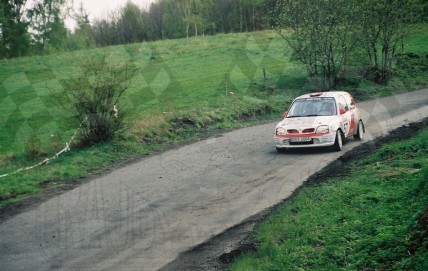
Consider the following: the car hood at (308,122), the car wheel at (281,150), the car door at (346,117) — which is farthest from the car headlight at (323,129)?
the car wheel at (281,150)

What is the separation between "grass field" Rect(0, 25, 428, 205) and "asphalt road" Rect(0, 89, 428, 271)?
212 cm

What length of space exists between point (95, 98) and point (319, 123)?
28.2ft

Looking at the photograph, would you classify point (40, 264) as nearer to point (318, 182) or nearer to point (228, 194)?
point (228, 194)

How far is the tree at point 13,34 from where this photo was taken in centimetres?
6431

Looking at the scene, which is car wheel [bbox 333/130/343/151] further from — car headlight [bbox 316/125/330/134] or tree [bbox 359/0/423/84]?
tree [bbox 359/0/423/84]

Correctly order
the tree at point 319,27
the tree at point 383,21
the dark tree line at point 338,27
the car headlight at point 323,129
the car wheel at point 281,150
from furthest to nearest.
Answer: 1. the tree at point 383,21
2. the dark tree line at point 338,27
3. the tree at point 319,27
4. the car wheel at point 281,150
5. the car headlight at point 323,129

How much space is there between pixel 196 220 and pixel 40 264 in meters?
3.15

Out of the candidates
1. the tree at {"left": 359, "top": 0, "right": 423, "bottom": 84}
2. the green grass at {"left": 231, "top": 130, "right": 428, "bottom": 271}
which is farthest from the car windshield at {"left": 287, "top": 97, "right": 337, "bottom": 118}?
the tree at {"left": 359, "top": 0, "right": 423, "bottom": 84}

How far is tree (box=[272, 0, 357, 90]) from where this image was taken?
1125 inches

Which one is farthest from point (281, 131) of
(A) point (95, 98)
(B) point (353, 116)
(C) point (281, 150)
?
(A) point (95, 98)

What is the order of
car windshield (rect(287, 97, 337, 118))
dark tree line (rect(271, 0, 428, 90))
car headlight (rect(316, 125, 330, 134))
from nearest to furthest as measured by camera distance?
car headlight (rect(316, 125, 330, 134)) < car windshield (rect(287, 97, 337, 118)) < dark tree line (rect(271, 0, 428, 90))

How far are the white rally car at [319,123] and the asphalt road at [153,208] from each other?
429mm

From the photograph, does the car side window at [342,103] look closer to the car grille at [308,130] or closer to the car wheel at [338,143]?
the car wheel at [338,143]

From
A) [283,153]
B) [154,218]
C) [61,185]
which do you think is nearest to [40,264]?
[154,218]
